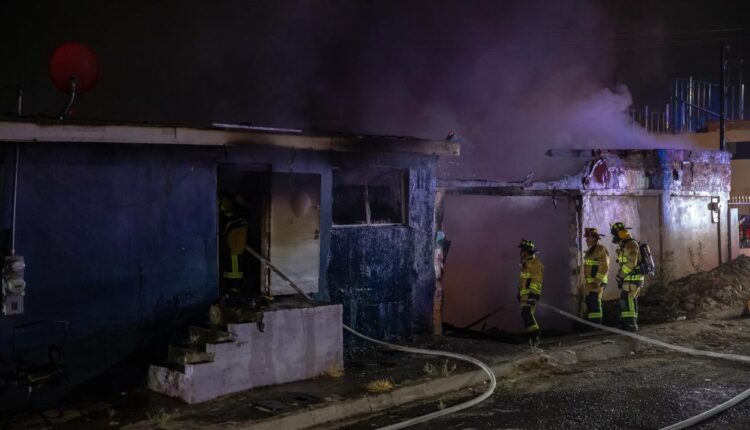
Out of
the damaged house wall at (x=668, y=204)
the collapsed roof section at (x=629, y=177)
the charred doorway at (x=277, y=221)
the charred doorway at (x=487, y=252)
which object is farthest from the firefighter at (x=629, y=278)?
the charred doorway at (x=277, y=221)

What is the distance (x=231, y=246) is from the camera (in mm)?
9023

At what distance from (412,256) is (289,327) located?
9.94ft

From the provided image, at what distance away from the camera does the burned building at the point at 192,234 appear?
703cm

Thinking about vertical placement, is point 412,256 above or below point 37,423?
above

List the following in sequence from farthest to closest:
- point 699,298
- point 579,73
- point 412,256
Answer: point 579,73, point 699,298, point 412,256

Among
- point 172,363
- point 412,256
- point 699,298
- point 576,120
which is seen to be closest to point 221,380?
point 172,363

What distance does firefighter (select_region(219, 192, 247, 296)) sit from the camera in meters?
9.02

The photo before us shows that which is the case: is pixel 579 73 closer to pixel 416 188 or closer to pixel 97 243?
pixel 416 188

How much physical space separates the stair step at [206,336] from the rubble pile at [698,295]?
8666mm

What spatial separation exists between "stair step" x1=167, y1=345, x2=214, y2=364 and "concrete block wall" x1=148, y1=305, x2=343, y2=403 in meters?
0.08

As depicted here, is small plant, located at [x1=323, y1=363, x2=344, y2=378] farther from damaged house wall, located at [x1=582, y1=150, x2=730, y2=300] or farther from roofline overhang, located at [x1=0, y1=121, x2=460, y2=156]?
damaged house wall, located at [x1=582, y1=150, x2=730, y2=300]

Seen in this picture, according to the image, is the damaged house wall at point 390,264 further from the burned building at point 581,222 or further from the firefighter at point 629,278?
the firefighter at point 629,278

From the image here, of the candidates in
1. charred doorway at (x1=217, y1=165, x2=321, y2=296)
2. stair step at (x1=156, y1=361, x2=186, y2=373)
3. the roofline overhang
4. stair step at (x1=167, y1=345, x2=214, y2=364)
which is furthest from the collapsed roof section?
stair step at (x1=156, y1=361, x2=186, y2=373)

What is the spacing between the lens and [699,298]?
43.8 ft
